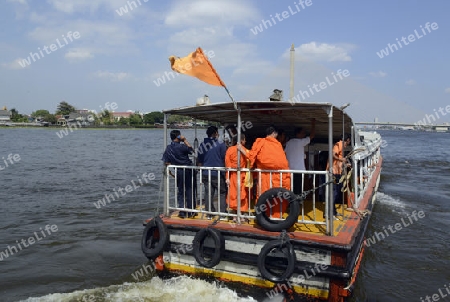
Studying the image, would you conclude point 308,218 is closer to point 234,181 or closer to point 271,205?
point 271,205

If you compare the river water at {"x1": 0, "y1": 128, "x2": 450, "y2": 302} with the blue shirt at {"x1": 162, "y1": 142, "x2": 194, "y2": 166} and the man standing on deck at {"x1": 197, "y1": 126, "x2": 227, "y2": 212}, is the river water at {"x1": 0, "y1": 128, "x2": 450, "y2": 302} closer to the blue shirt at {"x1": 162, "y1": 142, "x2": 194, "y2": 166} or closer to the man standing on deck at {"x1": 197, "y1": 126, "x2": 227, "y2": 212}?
the man standing on deck at {"x1": 197, "y1": 126, "x2": 227, "y2": 212}

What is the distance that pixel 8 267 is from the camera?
24.2ft

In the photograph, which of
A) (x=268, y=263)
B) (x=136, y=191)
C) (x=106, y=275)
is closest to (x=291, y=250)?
(x=268, y=263)

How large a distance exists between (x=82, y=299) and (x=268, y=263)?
2.99 m

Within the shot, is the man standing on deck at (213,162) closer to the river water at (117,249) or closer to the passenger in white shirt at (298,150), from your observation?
the passenger in white shirt at (298,150)

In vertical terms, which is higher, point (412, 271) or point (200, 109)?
point (200, 109)

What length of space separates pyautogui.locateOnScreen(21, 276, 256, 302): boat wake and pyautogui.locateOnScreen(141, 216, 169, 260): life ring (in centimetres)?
51

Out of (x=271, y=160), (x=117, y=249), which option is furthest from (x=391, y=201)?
(x=117, y=249)

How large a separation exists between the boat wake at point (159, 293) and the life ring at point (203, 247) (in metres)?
0.42

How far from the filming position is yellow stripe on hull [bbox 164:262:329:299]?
4.97 meters

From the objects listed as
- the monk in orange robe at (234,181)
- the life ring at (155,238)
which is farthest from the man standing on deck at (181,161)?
the monk in orange robe at (234,181)

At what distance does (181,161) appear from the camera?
6363mm

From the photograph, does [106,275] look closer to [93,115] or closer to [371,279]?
[371,279]

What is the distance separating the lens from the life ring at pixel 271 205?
5109 mm
